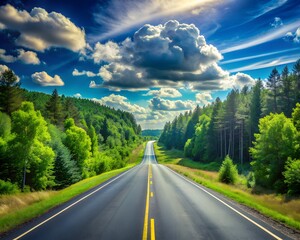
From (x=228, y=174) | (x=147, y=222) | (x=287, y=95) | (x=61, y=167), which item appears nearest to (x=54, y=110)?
(x=61, y=167)

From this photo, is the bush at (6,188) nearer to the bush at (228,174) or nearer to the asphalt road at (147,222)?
the asphalt road at (147,222)

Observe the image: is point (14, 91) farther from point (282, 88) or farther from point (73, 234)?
point (282, 88)

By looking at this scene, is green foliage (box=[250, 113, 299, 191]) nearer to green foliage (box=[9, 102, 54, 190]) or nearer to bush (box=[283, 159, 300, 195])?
bush (box=[283, 159, 300, 195])

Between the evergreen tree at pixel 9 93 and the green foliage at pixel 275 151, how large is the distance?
38629 mm

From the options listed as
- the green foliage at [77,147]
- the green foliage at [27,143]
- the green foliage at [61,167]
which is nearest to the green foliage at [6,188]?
the green foliage at [27,143]

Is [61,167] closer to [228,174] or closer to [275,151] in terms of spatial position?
[228,174]

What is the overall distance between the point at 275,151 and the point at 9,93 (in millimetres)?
41159

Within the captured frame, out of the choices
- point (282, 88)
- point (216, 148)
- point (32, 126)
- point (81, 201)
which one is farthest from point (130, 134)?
point (81, 201)

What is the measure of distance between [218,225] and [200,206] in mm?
4066

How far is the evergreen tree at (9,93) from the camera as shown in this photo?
143 ft

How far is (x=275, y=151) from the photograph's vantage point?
1208 inches

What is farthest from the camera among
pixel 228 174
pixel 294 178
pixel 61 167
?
pixel 61 167

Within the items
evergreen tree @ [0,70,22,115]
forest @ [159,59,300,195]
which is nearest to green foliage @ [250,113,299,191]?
forest @ [159,59,300,195]

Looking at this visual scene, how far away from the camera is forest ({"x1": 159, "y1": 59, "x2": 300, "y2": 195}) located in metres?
29.2
